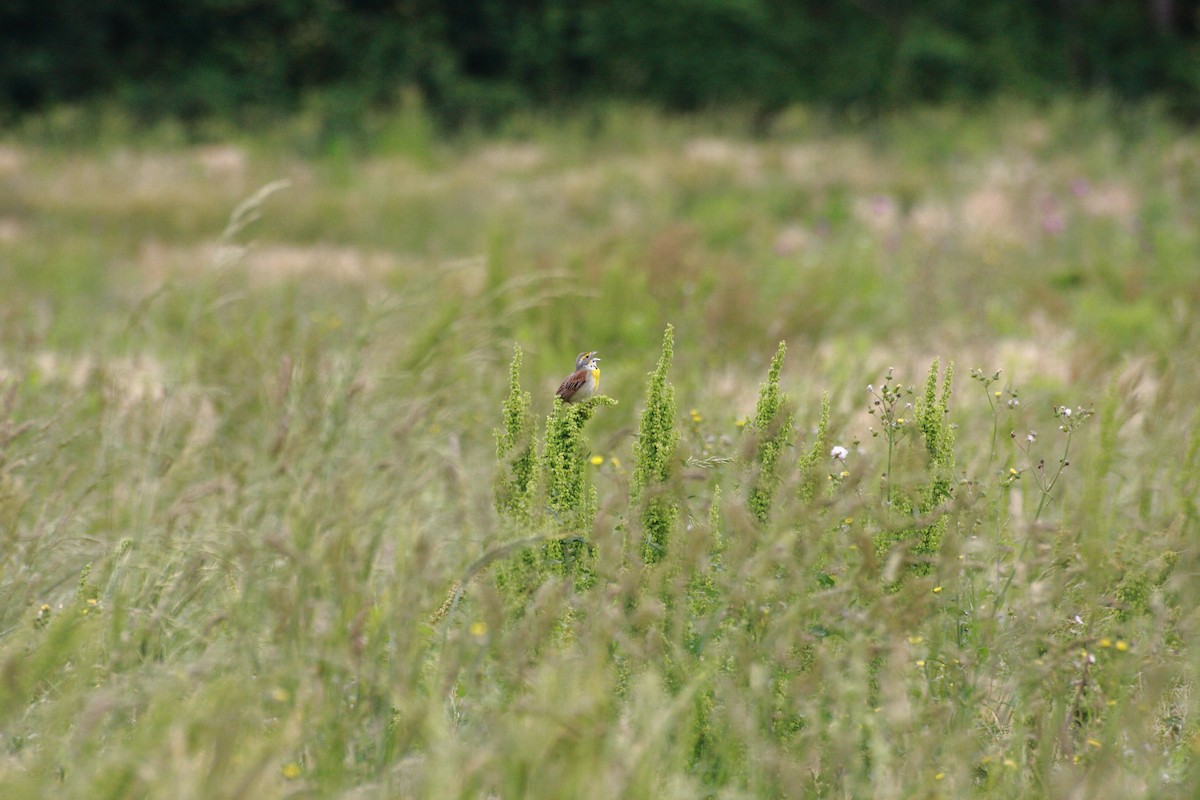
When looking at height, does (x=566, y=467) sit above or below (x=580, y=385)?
below

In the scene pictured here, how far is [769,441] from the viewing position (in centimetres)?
220

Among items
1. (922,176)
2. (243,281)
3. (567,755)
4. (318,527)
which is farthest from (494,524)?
(922,176)

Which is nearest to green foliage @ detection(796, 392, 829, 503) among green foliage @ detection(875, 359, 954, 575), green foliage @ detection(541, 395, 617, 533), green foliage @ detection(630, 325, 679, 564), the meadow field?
the meadow field

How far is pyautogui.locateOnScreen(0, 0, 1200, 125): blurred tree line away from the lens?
14711mm

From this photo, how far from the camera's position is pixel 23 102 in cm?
1470

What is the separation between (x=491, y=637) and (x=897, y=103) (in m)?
15.1

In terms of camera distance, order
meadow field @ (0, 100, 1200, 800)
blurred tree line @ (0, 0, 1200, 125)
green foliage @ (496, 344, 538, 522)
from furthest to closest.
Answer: blurred tree line @ (0, 0, 1200, 125) → green foliage @ (496, 344, 538, 522) → meadow field @ (0, 100, 1200, 800)

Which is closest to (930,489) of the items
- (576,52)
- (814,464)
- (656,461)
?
(814,464)

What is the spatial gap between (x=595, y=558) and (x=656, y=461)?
0.21m

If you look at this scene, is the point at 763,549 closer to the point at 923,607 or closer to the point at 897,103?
the point at 923,607

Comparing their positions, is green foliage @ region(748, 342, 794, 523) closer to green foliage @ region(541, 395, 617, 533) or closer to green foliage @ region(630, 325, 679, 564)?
green foliage @ region(630, 325, 679, 564)

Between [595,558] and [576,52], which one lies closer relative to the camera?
[595,558]

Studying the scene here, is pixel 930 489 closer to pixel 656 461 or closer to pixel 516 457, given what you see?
pixel 656 461

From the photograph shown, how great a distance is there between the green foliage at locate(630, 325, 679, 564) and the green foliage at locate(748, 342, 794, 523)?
0.15 meters
